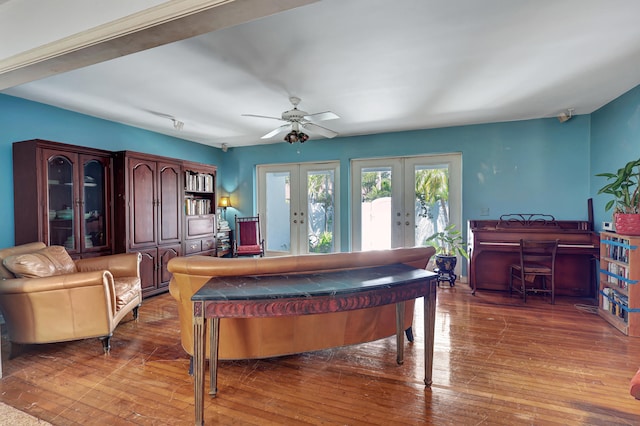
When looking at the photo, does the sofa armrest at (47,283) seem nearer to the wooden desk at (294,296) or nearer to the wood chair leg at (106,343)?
the wood chair leg at (106,343)

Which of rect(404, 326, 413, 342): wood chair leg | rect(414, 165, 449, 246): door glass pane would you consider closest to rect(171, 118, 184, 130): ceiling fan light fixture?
rect(414, 165, 449, 246): door glass pane

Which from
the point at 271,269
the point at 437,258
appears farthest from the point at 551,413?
the point at 437,258

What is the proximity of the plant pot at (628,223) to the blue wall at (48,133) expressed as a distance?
6105mm

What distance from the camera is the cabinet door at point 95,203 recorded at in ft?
12.1

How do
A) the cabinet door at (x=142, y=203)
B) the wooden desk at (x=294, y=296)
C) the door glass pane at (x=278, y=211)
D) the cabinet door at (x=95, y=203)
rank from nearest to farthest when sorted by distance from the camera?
the wooden desk at (x=294, y=296), the cabinet door at (x=95, y=203), the cabinet door at (x=142, y=203), the door glass pane at (x=278, y=211)

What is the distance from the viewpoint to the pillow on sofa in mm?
2504

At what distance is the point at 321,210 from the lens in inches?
229

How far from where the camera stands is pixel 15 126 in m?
3.38

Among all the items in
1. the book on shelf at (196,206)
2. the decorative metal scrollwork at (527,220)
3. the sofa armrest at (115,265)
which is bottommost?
the sofa armrest at (115,265)

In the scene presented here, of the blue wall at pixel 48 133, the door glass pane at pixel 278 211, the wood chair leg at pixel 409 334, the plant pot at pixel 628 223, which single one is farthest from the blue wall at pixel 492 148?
the wood chair leg at pixel 409 334

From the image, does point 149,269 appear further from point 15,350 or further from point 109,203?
point 15,350

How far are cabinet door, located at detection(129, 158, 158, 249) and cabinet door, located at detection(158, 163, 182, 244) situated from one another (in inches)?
4.2

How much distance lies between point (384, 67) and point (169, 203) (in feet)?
11.6

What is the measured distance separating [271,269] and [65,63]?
69.9 inches
